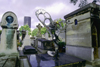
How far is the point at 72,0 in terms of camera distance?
9648 millimetres

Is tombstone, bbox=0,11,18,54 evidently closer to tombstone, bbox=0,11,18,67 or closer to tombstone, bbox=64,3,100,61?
tombstone, bbox=0,11,18,67

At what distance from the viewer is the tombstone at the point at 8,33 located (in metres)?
4.75

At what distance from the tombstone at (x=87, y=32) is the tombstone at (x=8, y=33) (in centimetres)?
465

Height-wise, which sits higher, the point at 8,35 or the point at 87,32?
the point at 87,32

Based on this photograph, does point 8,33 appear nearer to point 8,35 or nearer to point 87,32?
point 8,35

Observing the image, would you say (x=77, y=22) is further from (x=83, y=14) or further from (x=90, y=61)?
(x=90, y=61)

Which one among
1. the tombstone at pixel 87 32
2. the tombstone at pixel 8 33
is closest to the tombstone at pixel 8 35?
the tombstone at pixel 8 33

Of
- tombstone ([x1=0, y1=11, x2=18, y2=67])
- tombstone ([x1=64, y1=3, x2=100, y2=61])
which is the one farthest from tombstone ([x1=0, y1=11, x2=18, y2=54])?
tombstone ([x1=64, y1=3, x2=100, y2=61])

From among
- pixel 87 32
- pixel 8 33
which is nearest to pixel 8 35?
pixel 8 33

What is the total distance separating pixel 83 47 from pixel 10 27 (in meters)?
5.29

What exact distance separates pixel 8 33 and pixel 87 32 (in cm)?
538

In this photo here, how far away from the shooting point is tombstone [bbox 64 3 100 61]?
188 inches

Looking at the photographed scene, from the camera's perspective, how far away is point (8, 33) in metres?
4.85

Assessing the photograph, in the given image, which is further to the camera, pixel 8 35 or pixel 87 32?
pixel 87 32
